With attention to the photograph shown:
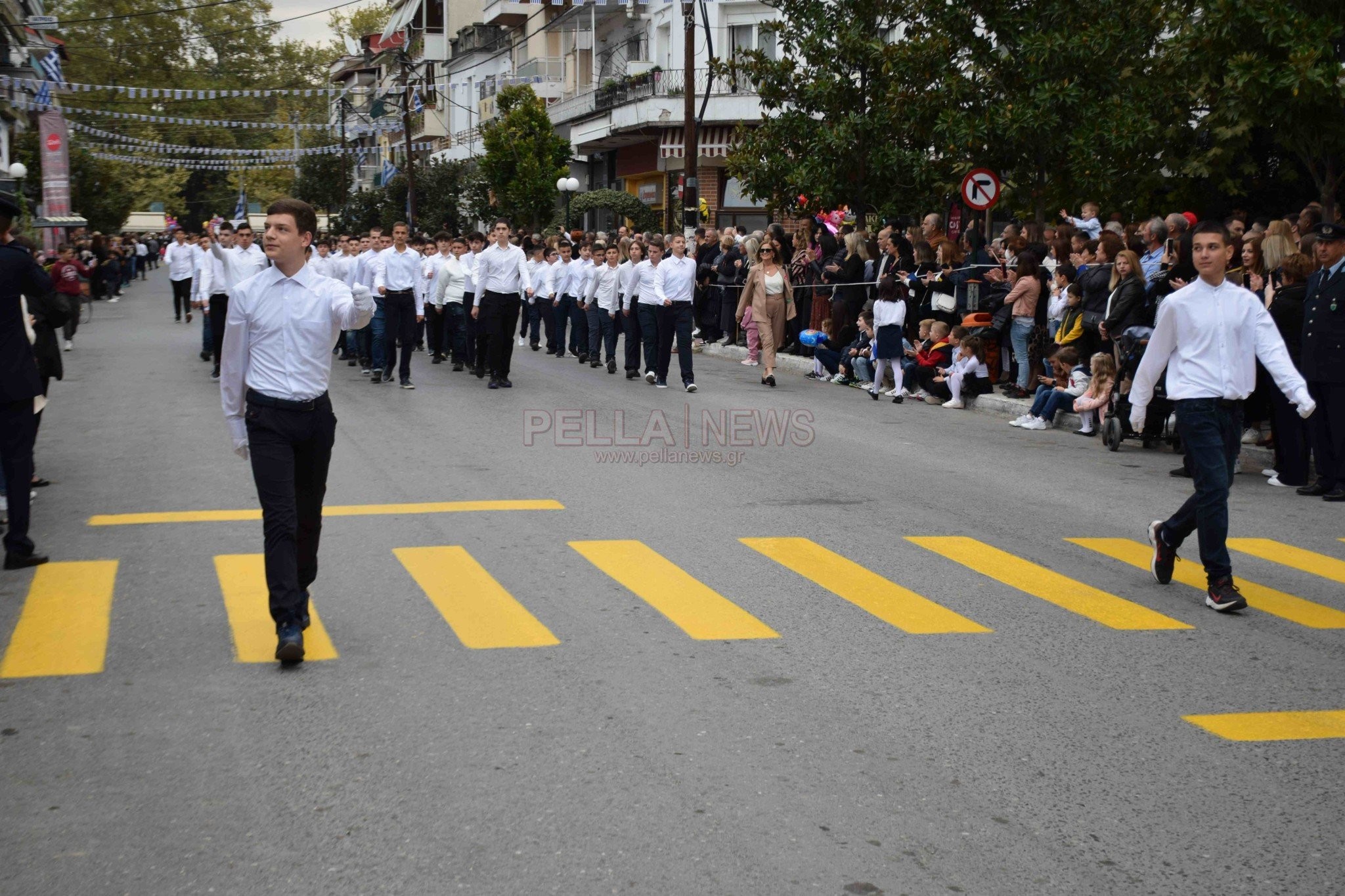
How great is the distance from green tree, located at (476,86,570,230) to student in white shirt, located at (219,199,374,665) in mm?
44714

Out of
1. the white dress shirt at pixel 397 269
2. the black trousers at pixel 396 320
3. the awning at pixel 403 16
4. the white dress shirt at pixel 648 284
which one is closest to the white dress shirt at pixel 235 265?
the white dress shirt at pixel 397 269

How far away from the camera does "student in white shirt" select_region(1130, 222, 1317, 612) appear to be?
7.89 metres

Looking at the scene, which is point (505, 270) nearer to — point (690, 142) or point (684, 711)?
point (690, 142)

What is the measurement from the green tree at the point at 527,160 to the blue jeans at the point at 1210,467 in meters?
44.2

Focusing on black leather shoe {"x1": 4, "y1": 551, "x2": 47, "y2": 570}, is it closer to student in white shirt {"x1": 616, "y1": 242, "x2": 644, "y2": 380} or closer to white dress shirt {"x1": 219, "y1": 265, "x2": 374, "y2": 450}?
white dress shirt {"x1": 219, "y1": 265, "x2": 374, "y2": 450}

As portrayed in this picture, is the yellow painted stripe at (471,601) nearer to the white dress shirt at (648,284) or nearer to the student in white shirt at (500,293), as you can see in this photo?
the student in white shirt at (500,293)

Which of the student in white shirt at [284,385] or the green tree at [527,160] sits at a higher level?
the green tree at [527,160]

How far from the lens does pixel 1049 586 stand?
827 centimetres

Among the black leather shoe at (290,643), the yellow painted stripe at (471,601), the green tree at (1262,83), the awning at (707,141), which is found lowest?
the yellow painted stripe at (471,601)

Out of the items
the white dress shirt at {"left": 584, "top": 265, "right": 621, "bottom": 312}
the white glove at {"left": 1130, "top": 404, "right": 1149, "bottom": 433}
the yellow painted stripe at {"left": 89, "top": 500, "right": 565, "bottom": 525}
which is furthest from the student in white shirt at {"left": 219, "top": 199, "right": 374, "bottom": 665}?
the white dress shirt at {"left": 584, "top": 265, "right": 621, "bottom": 312}

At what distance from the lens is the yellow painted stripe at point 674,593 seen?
282 inches

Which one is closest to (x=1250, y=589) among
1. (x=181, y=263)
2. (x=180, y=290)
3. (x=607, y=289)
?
(x=607, y=289)

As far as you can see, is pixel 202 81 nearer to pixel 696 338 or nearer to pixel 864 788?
pixel 696 338

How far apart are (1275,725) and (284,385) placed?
15.0 ft
